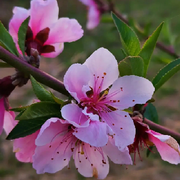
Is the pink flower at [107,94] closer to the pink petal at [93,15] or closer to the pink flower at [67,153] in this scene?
the pink flower at [67,153]

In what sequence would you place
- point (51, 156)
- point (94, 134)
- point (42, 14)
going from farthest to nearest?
point (42, 14)
point (51, 156)
point (94, 134)

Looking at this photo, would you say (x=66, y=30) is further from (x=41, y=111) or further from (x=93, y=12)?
(x=93, y=12)

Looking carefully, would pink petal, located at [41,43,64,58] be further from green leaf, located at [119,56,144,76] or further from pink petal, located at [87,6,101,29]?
pink petal, located at [87,6,101,29]

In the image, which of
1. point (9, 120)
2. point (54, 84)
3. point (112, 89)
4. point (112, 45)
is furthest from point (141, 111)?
point (112, 45)

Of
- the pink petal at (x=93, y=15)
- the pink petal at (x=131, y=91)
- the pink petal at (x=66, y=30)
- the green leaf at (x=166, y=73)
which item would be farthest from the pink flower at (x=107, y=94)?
the pink petal at (x=93, y=15)

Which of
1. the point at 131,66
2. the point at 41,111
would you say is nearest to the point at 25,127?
the point at 41,111

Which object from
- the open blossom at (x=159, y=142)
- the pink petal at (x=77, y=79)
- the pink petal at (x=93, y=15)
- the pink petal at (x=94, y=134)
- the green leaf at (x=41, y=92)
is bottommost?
the pink petal at (x=93, y=15)

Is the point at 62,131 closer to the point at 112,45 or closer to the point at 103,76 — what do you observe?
the point at 103,76
